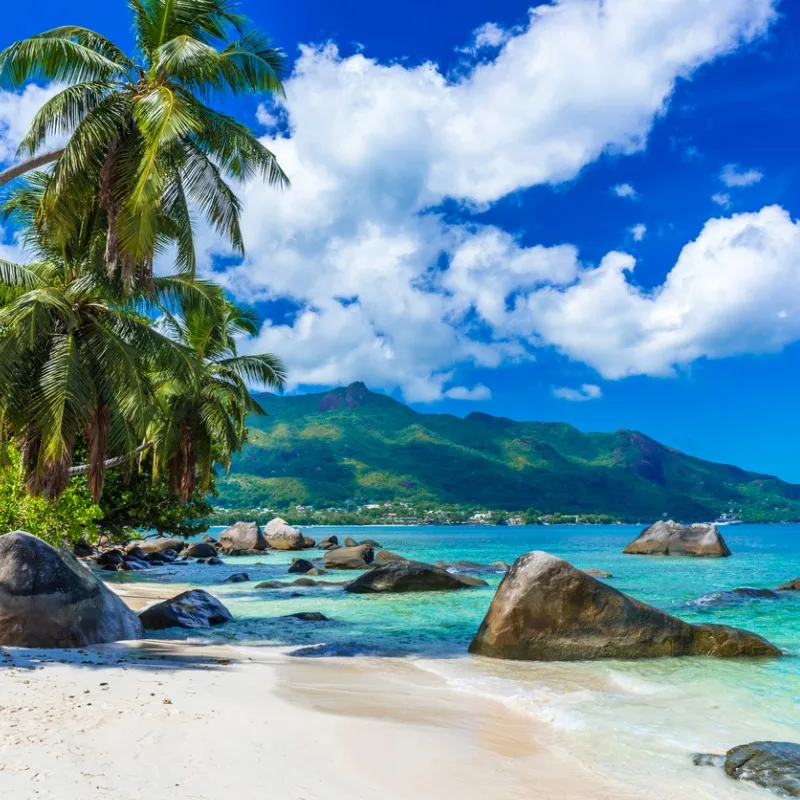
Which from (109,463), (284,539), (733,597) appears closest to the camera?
(109,463)

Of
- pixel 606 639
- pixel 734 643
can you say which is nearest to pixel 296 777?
pixel 606 639

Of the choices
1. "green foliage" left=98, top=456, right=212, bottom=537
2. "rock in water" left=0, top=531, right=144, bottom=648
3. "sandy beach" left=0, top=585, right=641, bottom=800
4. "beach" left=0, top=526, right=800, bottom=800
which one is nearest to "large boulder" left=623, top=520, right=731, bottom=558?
"green foliage" left=98, top=456, right=212, bottom=537

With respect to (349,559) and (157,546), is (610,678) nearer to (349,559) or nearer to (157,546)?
(349,559)

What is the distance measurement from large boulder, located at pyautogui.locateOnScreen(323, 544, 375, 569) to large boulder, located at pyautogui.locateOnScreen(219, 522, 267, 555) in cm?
1658

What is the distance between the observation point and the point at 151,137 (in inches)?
466

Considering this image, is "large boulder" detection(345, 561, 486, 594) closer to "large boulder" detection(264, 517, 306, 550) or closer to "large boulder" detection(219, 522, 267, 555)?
"large boulder" detection(219, 522, 267, 555)

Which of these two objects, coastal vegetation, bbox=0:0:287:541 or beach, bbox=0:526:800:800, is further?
coastal vegetation, bbox=0:0:287:541

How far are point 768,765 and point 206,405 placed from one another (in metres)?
21.0

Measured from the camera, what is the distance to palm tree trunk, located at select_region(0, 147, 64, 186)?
1136 centimetres

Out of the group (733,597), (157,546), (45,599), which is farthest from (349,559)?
(45,599)

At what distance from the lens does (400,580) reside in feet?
71.8

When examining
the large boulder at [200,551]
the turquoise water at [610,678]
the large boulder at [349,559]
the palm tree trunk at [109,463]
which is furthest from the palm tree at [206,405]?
the large boulder at [200,551]

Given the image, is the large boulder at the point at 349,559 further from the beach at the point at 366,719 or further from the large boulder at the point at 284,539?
the large boulder at the point at 284,539

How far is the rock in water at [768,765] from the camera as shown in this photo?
18.6 feet
